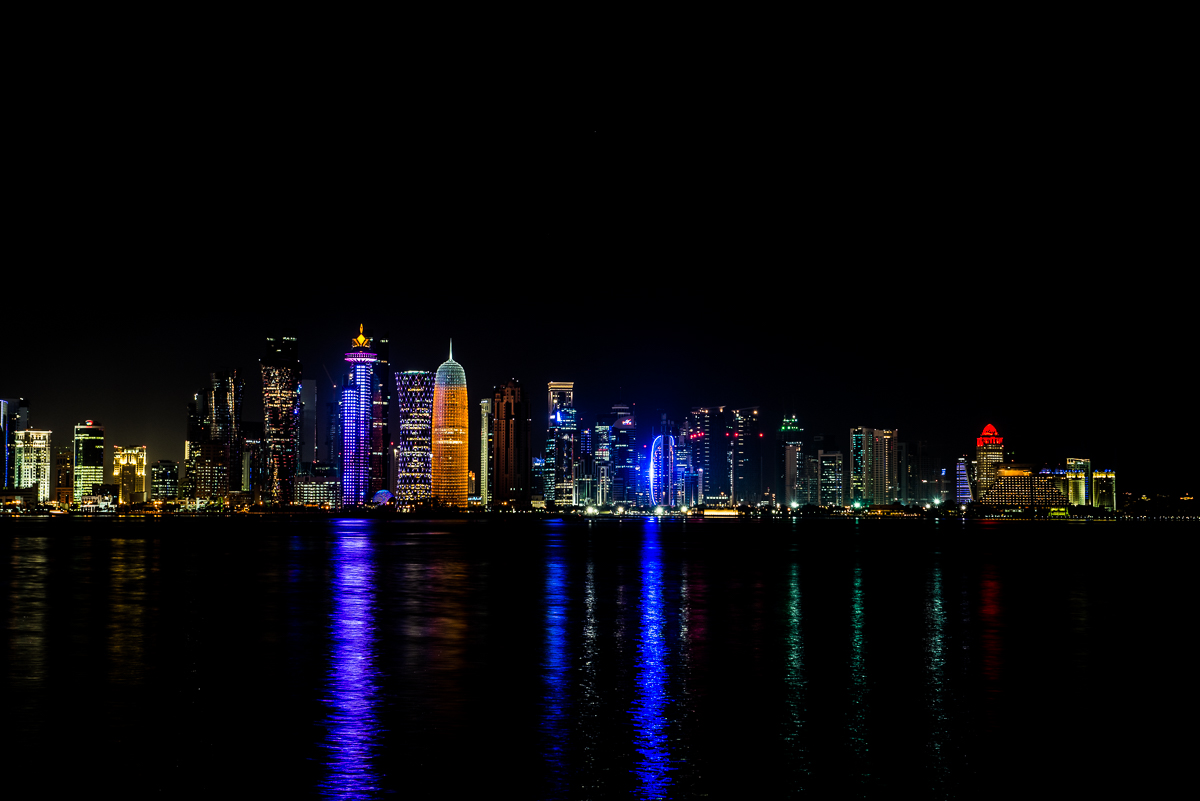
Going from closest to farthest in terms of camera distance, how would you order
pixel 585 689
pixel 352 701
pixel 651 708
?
pixel 651 708
pixel 352 701
pixel 585 689

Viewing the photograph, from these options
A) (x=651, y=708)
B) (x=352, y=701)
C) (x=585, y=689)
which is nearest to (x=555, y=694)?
(x=585, y=689)

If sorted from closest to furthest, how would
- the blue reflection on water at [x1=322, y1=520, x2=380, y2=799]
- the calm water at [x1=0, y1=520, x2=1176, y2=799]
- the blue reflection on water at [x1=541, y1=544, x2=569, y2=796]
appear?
the blue reflection on water at [x1=322, y1=520, x2=380, y2=799]
the calm water at [x1=0, y1=520, x2=1176, y2=799]
the blue reflection on water at [x1=541, y1=544, x2=569, y2=796]

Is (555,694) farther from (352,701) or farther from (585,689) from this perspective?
(352,701)

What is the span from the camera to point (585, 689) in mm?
29453

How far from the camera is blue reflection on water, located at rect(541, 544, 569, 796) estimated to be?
2122cm

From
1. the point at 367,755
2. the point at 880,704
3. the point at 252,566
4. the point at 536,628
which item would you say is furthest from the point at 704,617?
the point at 252,566

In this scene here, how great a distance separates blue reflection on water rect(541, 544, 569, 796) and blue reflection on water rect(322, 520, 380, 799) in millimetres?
3303

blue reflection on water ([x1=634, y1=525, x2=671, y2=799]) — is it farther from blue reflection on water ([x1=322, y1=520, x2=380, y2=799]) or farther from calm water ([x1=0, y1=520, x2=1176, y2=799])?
blue reflection on water ([x1=322, y1=520, x2=380, y2=799])

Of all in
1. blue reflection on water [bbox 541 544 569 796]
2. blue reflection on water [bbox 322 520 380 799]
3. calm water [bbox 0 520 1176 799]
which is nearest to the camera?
blue reflection on water [bbox 322 520 380 799]

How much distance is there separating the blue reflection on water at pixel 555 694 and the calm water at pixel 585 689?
137 mm

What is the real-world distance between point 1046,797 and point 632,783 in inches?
278

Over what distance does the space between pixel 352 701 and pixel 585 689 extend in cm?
590

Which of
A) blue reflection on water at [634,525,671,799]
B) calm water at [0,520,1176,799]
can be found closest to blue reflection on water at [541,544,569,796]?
calm water at [0,520,1176,799]

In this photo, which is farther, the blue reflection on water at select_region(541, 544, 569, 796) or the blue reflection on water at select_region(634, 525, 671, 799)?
the blue reflection on water at select_region(541, 544, 569, 796)
